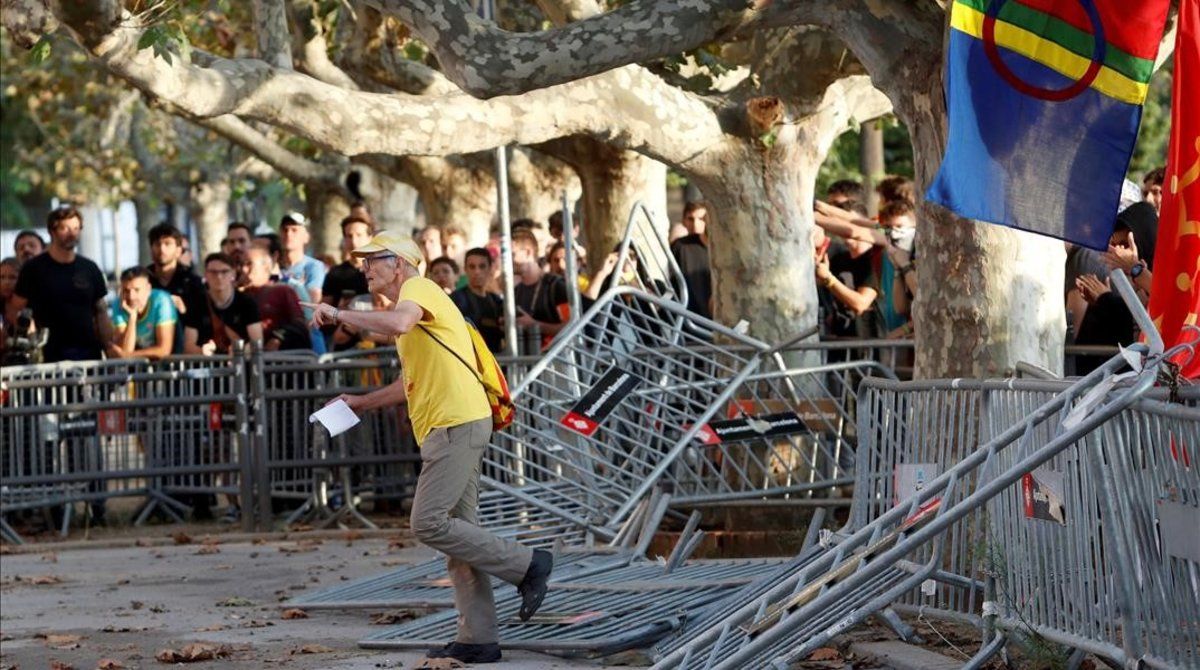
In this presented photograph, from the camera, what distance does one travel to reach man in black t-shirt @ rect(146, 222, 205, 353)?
1727 cm

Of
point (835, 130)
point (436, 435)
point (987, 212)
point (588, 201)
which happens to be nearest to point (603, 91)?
point (835, 130)

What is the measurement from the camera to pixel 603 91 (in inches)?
540

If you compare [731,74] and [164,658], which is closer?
[164,658]

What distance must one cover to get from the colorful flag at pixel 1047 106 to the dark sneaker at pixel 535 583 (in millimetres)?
2624

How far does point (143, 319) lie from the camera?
16.9 metres

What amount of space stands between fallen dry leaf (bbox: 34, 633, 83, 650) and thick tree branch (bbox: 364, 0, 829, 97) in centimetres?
318

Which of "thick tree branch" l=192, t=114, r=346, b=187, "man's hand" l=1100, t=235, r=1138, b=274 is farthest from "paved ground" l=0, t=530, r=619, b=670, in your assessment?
"thick tree branch" l=192, t=114, r=346, b=187

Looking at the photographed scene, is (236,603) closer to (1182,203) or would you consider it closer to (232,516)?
(232,516)

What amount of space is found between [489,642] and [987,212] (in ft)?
9.36

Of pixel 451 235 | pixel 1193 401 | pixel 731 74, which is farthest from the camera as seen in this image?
pixel 451 235

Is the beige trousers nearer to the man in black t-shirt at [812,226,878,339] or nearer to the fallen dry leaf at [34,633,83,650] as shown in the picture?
the fallen dry leaf at [34,633,83,650]

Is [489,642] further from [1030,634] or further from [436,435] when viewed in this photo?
[1030,634]

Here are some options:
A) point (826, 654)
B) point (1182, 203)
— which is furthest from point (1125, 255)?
point (826, 654)

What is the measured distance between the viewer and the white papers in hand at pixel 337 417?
952cm
